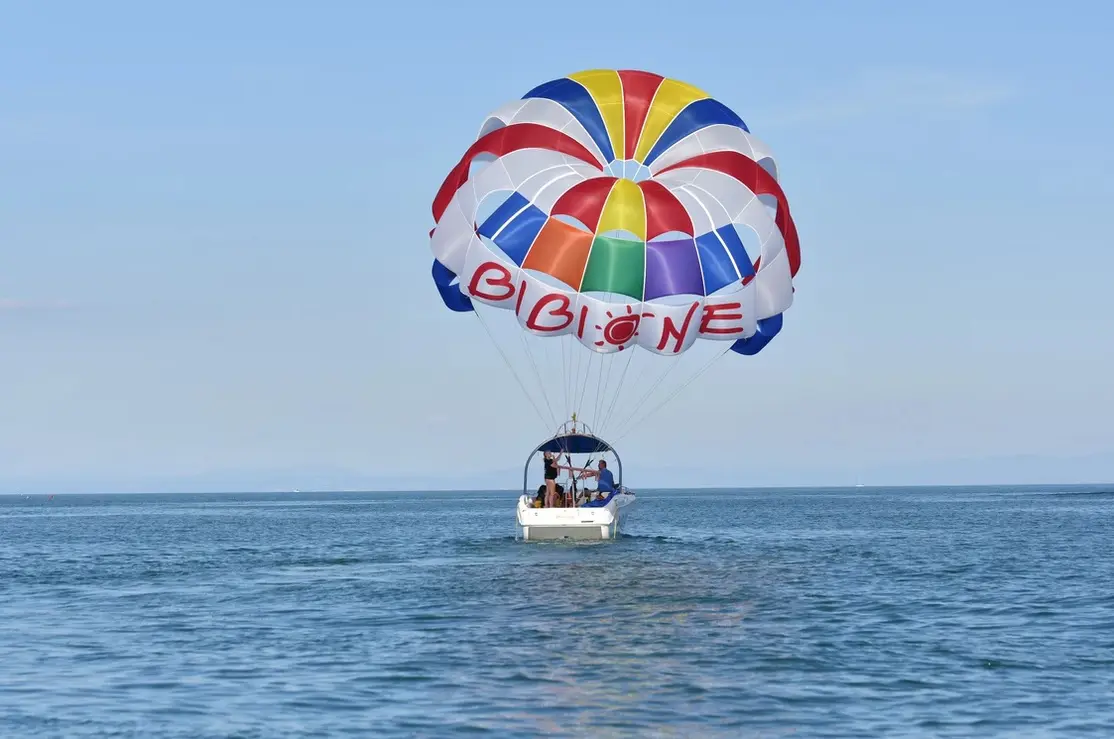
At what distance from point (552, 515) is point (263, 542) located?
23.5m

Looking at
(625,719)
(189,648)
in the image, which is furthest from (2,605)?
(625,719)

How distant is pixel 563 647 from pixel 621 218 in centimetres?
1333

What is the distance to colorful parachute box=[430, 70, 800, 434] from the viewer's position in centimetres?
3111

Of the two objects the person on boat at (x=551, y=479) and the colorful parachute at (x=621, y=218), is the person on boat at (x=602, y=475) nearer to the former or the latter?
the person on boat at (x=551, y=479)

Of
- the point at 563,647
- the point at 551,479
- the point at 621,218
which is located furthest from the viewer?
the point at 551,479

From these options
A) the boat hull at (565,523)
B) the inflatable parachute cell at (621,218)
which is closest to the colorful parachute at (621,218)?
the inflatable parachute cell at (621,218)

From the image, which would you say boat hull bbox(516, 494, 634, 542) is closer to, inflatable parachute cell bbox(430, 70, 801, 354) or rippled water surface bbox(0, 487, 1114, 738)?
rippled water surface bbox(0, 487, 1114, 738)

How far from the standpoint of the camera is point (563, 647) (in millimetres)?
20219

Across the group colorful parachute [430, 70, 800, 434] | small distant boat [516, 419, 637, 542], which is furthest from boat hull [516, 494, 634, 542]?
colorful parachute [430, 70, 800, 434]

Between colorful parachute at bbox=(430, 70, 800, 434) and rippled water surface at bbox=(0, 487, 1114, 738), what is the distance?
6044mm

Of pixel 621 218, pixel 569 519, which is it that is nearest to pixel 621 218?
pixel 621 218

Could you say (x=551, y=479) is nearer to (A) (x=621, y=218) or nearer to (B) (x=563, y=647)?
(A) (x=621, y=218)

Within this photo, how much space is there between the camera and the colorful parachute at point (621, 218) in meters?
31.1

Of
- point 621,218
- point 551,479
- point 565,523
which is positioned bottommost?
point 565,523
